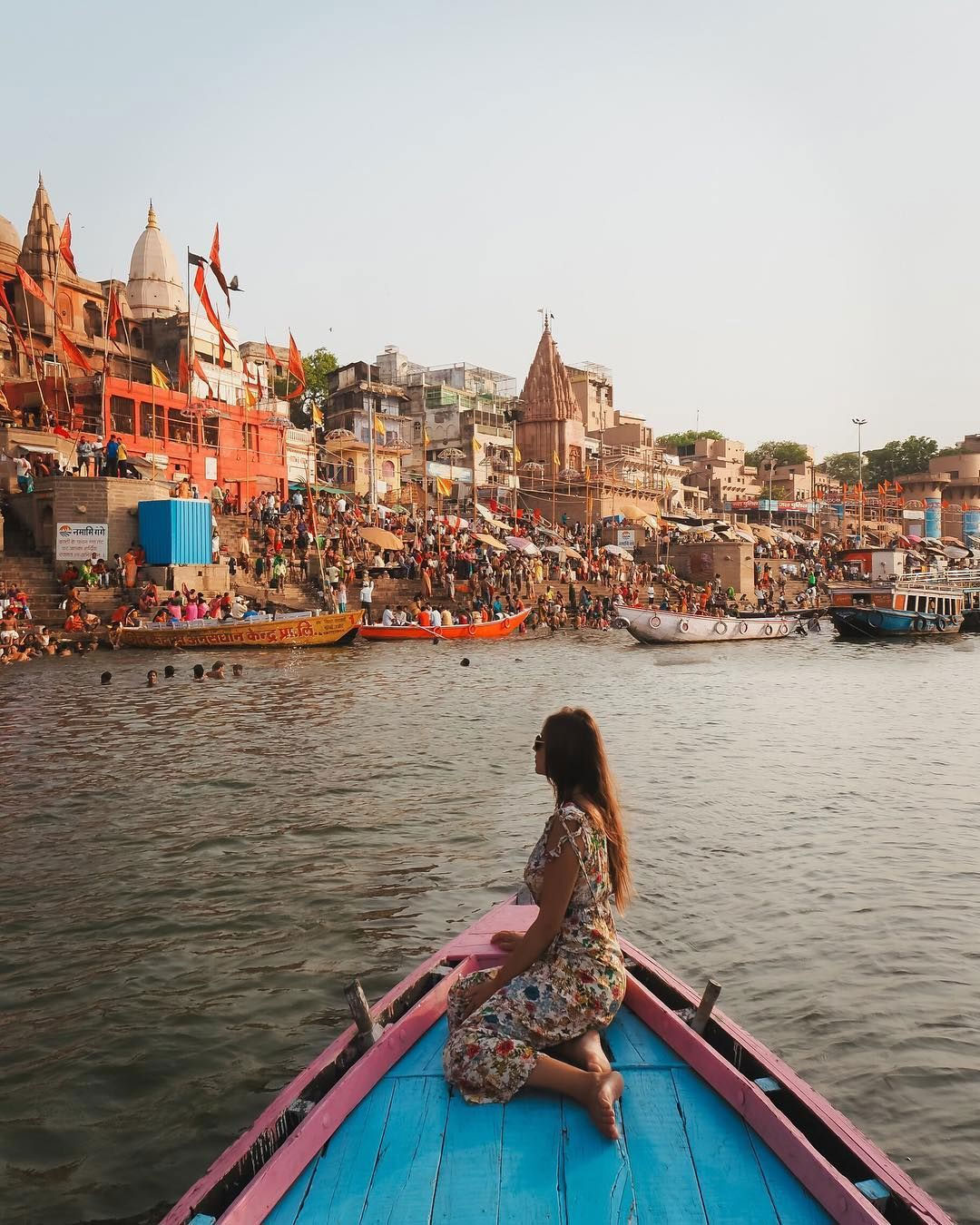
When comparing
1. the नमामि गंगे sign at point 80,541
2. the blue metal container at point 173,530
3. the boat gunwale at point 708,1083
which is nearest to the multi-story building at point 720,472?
the blue metal container at point 173,530

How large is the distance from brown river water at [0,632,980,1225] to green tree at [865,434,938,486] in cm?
9853

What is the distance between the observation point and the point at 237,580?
101 ft

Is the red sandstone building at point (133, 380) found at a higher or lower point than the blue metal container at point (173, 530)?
higher

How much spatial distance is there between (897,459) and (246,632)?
9820cm

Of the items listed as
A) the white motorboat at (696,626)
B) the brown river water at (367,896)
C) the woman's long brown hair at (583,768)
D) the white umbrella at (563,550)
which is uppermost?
the white umbrella at (563,550)

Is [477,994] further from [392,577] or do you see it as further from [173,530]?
[392,577]

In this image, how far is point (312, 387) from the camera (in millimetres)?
62156

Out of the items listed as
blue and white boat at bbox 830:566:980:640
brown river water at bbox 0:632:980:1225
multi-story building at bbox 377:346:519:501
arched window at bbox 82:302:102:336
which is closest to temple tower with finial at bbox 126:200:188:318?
arched window at bbox 82:302:102:336

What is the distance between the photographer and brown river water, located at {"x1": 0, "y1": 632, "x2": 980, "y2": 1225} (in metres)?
4.60

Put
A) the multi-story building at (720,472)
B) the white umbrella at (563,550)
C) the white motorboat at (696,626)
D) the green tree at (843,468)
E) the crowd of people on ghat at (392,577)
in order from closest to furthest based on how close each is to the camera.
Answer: the crowd of people on ghat at (392,577), the white motorboat at (696,626), the white umbrella at (563,550), the multi-story building at (720,472), the green tree at (843,468)

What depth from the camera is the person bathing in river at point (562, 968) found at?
3.22 metres

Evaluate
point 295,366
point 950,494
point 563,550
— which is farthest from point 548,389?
point 950,494

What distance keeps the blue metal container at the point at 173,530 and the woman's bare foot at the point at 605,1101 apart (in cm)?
2703

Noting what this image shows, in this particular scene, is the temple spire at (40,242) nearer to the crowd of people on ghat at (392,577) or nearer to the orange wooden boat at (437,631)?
the crowd of people on ghat at (392,577)
